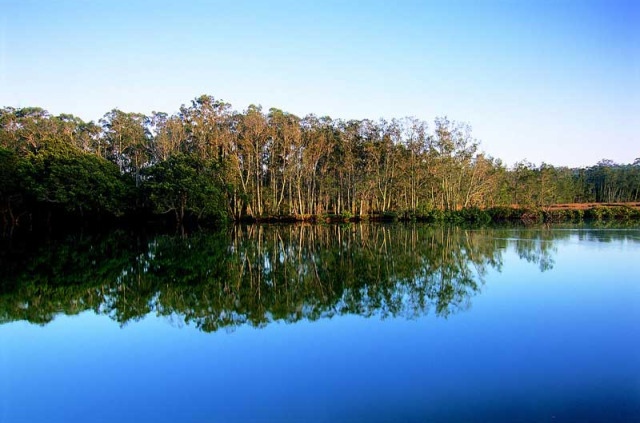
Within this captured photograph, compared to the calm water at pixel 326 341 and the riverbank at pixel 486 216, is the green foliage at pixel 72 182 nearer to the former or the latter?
the riverbank at pixel 486 216

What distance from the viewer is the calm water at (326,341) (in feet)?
Answer: 19.4

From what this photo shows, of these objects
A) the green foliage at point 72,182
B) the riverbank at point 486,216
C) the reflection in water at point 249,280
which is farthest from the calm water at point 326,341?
the riverbank at point 486,216

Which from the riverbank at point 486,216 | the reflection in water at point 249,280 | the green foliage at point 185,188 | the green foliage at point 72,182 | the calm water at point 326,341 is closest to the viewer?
the calm water at point 326,341

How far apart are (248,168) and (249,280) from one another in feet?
116

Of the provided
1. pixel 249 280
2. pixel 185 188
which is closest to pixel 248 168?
pixel 185 188

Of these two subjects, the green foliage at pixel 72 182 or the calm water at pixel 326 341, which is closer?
the calm water at pixel 326 341

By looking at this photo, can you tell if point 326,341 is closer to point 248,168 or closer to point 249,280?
point 249,280

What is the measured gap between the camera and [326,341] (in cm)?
854

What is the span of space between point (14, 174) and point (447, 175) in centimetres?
4569

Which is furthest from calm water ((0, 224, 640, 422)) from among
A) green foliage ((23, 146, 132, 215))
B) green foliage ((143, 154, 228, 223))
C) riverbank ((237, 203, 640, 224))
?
riverbank ((237, 203, 640, 224))

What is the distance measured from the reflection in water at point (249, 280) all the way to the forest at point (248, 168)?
18412 mm

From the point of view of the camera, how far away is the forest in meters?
41.3

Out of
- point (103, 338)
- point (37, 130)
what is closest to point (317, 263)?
point (103, 338)

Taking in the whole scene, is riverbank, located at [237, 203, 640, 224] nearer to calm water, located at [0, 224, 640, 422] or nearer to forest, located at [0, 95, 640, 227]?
forest, located at [0, 95, 640, 227]
